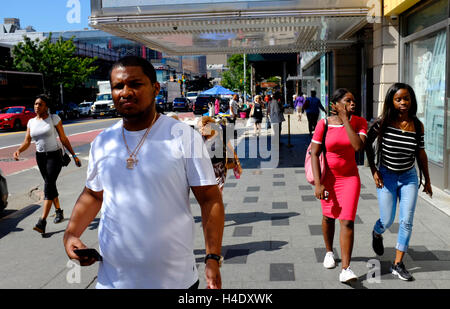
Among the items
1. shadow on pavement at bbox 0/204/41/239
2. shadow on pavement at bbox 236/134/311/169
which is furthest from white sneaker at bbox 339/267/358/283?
shadow on pavement at bbox 236/134/311/169

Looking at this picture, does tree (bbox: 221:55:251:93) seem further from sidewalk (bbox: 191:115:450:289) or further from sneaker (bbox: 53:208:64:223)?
sneaker (bbox: 53:208:64:223)

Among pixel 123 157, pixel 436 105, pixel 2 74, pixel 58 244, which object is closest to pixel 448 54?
pixel 436 105

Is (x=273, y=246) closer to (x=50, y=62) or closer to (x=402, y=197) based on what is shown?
(x=402, y=197)

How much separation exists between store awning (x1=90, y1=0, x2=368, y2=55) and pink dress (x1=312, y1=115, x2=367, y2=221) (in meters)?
6.41

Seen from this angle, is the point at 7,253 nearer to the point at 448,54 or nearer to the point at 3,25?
the point at 448,54

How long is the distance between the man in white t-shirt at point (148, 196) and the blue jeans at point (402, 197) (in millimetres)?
2658

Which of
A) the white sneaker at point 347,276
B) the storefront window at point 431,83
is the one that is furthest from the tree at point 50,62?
the white sneaker at point 347,276

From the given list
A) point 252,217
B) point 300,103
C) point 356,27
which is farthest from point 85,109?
point 252,217

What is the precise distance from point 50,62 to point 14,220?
39420 millimetres

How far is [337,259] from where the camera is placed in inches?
198

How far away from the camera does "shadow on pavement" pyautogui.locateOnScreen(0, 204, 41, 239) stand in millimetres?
6882

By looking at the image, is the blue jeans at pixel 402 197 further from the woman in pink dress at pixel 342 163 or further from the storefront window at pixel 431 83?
the storefront window at pixel 431 83
